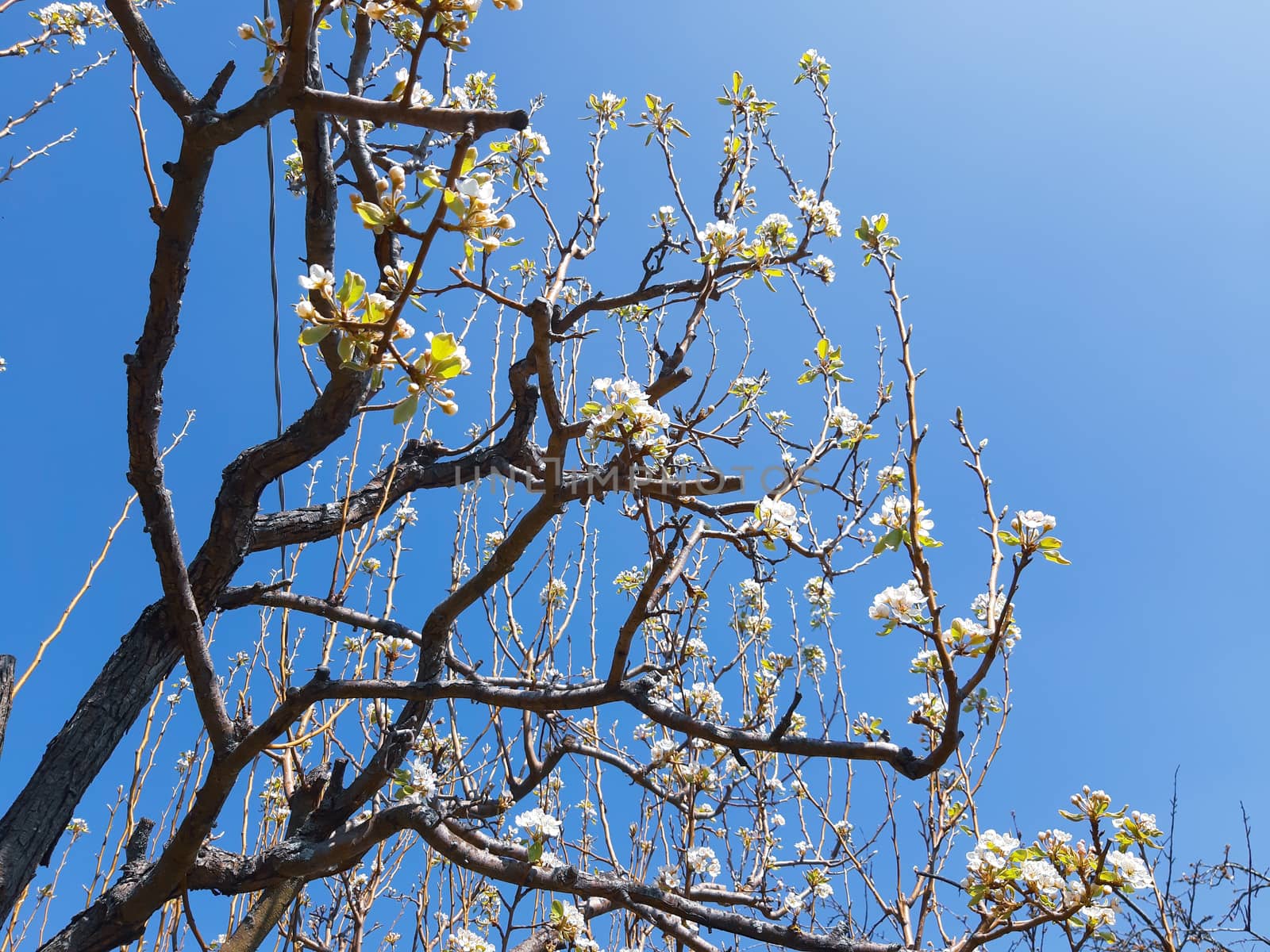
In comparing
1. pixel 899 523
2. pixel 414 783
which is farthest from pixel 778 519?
pixel 414 783

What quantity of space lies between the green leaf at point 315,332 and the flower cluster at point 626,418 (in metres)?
0.48

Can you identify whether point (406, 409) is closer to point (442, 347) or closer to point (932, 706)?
point (442, 347)

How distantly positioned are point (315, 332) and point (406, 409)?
19 centimetres

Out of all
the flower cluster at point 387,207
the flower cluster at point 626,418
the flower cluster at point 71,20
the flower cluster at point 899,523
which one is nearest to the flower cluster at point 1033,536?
the flower cluster at point 899,523

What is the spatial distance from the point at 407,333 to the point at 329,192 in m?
1.31

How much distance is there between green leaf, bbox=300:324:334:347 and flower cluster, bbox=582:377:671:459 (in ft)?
1.58

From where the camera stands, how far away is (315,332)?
121 cm

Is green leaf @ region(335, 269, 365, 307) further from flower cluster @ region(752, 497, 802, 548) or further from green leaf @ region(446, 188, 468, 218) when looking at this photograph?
flower cluster @ region(752, 497, 802, 548)

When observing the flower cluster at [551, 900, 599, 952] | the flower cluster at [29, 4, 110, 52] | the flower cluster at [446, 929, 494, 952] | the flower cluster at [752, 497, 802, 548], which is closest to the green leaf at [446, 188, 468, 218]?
the flower cluster at [752, 497, 802, 548]

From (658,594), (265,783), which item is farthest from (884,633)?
(265,783)

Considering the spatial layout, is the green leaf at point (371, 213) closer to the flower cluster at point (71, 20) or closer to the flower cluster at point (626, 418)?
the flower cluster at point (626, 418)

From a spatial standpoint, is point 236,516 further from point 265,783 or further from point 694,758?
point 265,783

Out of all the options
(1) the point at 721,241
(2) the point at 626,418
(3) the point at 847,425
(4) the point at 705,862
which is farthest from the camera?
(4) the point at 705,862

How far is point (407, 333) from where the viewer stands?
4.06 ft
